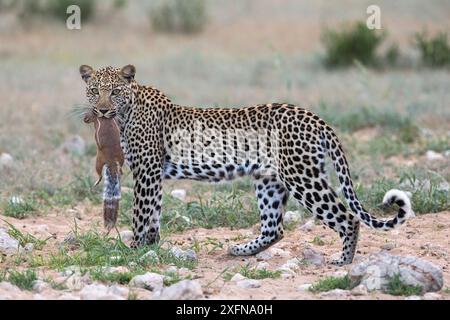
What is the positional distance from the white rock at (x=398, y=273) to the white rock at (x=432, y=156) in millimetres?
4916

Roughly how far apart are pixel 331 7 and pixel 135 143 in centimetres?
1654

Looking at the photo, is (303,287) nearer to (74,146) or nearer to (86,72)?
(86,72)

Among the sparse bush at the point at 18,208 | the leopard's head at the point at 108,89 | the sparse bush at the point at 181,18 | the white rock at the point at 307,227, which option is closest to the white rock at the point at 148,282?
the leopard's head at the point at 108,89

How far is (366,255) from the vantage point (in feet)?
27.3

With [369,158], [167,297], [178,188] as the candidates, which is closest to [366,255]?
[167,297]

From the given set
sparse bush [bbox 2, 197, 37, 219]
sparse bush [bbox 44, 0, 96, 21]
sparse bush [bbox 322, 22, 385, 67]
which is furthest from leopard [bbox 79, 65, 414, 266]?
sparse bush [bbox 44, 0, 96, 21]

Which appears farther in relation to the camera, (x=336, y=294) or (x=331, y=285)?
(x=331, y=285)

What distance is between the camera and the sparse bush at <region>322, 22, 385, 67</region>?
18.7 metres

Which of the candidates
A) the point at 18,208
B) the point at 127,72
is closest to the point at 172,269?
the point at 127,72

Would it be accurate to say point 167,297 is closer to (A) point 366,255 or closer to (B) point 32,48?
(A) point 366,255

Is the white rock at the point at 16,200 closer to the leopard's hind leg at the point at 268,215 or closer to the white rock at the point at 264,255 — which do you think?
the leopard's hind leg at the point at 268,215

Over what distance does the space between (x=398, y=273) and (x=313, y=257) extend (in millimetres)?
1183

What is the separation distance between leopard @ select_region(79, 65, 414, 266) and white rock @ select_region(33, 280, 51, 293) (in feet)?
4.82

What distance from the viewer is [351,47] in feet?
61.8
